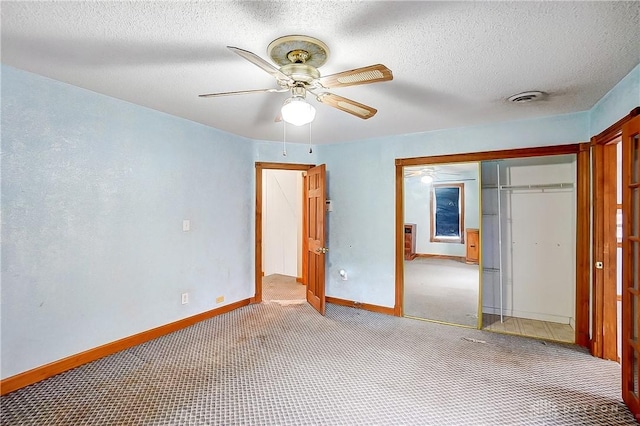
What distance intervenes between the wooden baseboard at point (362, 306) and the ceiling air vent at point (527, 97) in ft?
9.00

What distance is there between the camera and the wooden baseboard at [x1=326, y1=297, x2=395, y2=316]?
162 inches

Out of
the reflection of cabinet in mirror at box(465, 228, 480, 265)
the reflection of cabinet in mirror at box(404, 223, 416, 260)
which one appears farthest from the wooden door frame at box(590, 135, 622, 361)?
the reflection of cabinet in mirror at box(404, 223, 416, 260)

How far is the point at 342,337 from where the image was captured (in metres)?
3.33

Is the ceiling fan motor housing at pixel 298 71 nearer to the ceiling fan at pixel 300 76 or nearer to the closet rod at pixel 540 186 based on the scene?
the ceiling fan at pixel 300 76

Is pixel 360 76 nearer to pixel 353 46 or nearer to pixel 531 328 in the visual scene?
pixel 353 46

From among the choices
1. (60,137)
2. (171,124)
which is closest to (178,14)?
(60,137)

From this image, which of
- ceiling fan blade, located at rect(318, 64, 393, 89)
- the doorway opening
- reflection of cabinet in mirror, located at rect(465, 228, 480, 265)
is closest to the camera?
ceiling fan blade, located at rect(318, 64, 393, 89)

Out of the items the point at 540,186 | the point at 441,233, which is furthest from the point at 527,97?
the point at 441,233

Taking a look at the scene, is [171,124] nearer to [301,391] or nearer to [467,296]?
[301,391]

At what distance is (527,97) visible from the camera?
8.71ft

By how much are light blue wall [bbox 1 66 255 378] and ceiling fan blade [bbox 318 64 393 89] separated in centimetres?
222

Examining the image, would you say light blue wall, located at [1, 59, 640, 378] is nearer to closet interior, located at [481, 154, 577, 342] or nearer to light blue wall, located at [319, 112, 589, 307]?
light blue wall, located at [319, 112, 589, 307]

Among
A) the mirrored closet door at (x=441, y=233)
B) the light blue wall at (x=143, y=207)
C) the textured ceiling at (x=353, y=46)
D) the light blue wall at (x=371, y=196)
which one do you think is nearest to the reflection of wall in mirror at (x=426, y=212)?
the mirrored closet door at (x=441, y=233)

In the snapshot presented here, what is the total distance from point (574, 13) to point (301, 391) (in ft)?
9.28
